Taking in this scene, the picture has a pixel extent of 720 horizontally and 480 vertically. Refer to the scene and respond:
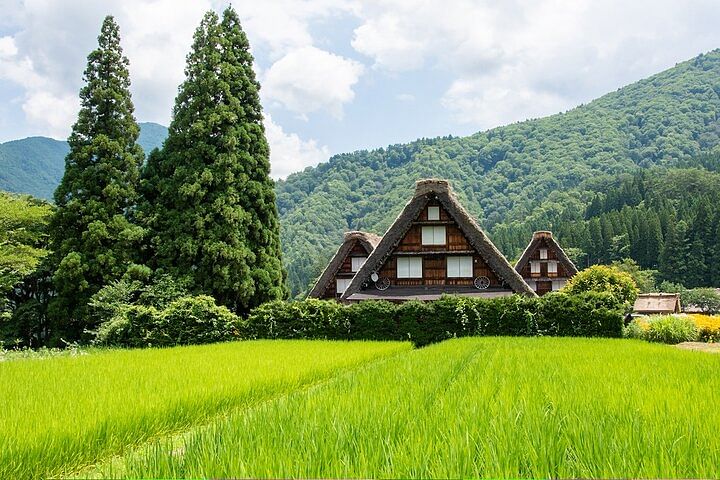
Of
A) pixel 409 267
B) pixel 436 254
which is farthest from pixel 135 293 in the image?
pixel 436 254

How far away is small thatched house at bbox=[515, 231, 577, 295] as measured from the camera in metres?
44.3

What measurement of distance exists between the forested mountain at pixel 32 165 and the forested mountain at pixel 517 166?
106ft

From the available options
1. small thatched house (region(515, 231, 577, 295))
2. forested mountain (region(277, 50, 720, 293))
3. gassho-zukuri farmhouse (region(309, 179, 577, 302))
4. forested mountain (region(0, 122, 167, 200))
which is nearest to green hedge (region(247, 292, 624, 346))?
gassho-zukuri farmhouse (region(309, 179, 577, 302))

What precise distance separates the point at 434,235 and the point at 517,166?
11138cm

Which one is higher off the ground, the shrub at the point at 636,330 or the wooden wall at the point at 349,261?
the wooden wall at the point at 349,261

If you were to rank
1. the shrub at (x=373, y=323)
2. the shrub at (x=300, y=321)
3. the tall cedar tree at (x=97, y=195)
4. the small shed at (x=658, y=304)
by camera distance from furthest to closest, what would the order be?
the small shed at (x=658, y=304) → the tall cedar tree at (x=97, y=195) → the shrub at (x=300, y=321) → the shrub at (x=373, y=323)

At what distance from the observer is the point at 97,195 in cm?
2358

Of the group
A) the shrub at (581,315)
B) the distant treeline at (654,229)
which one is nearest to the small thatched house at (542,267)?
the shrub at (581,315)

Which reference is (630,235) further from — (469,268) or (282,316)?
(282,316)

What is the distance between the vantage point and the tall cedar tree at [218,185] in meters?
23.0

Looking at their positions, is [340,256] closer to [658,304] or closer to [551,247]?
[551,247]

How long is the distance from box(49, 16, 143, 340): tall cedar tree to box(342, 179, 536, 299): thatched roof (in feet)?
30.3

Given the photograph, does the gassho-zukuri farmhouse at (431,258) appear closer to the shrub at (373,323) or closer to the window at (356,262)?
the shrub at (373,323)

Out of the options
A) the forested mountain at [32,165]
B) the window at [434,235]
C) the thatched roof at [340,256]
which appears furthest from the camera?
the forested mountain at [32,165]
